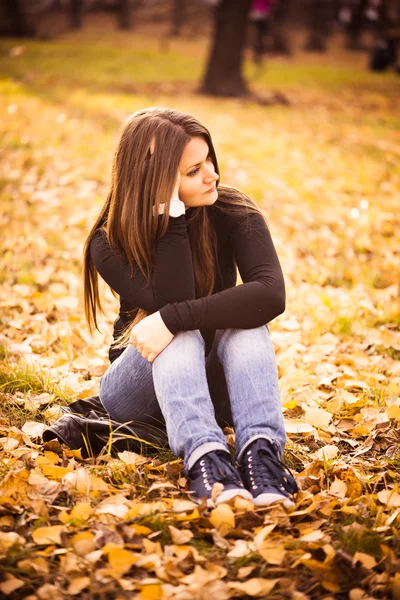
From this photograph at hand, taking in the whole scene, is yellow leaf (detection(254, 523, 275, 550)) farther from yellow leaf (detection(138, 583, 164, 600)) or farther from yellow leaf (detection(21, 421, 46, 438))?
yellow leaf (detection(21, 421, 46, 438))

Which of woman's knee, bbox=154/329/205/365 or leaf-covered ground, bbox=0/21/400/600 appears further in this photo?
woman's knee, bbox=154/329/205/365

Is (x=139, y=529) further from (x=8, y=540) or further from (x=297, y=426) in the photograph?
(x=297, y=426)

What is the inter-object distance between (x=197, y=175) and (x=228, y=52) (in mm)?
9850

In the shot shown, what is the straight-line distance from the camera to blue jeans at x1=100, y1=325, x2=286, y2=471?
208 cm

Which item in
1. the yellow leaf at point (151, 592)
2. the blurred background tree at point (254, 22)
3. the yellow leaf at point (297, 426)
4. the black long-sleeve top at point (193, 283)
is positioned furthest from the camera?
the blurred background tree at point (254, 22)

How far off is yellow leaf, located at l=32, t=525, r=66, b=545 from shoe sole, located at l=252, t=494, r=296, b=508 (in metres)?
0.61

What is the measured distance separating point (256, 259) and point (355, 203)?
4.00 meters

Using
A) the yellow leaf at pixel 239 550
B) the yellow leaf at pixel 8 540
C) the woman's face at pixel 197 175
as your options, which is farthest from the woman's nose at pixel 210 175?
the yellow leaf at pixel 8 540

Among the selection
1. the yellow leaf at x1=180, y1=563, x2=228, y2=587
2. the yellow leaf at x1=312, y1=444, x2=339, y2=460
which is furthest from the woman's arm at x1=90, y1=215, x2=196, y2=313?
the yellow leaf at x1=180, y1=563, x2=228, y2=587

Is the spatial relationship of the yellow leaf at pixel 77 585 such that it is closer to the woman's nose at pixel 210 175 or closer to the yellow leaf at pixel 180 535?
the yellow leaf at pixel 180 535

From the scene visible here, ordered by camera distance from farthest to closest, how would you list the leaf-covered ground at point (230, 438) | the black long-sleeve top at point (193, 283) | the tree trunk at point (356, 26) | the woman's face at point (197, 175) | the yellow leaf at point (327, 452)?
the tree trunk at point (356, 26) → the yellow leaf at point (327, 452) → the woman's face at point (197, 175) → the black long-sleeve top at point (193, 283) → the leaf-covered ground at point (230, 438)

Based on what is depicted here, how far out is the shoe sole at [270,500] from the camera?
78.0 inches

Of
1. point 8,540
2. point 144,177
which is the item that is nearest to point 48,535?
point 8,540

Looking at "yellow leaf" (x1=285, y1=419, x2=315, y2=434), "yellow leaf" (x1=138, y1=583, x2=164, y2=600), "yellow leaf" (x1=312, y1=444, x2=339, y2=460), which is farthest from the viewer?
"yellow leaf" (x1=285, y1=419, x2=315, y2=434)
